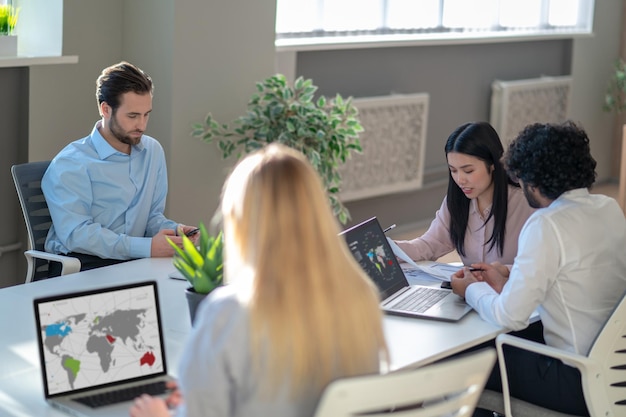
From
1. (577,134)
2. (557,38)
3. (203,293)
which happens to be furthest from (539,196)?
(557,38)

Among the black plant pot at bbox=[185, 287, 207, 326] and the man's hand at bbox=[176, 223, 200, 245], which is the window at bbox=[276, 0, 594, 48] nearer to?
the man's hand at bbox=[176, 223, 200, 245]

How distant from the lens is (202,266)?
Answer: 2.43m

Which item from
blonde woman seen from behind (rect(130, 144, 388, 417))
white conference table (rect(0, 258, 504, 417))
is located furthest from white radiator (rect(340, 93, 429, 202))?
blonde woman seen from behind (rect(130, 144, 388, 417))

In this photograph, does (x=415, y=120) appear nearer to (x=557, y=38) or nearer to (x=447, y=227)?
(x=557, y=38)

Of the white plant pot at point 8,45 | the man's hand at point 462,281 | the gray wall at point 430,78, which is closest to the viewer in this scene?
the man's hand at point 462,281

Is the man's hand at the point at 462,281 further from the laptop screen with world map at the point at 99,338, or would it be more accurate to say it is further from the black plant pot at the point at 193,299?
the laptop screen with world map at the point at 99,338

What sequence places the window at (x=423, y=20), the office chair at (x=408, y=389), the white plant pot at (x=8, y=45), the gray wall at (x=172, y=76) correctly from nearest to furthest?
the office chair at (x=408, y=389)
the white plant pot at (x=8, y=45)
the gray wall at (x=172, y=76)
the window at (x=423, y=20)

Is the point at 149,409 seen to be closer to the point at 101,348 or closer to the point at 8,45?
the point at 101,348

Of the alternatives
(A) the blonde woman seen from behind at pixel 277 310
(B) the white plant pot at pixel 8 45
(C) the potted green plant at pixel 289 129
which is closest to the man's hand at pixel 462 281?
(A) the blonde woman seen from behind at pixel 277 310

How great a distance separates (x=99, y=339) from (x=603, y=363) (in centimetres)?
128

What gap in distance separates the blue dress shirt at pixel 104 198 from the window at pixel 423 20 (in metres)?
1.99

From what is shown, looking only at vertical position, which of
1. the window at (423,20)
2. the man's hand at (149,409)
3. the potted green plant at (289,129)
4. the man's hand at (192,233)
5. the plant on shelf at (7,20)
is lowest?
the man's hand at (149,409)

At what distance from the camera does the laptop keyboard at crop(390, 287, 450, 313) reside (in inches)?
109

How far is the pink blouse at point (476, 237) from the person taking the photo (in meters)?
3.29
